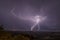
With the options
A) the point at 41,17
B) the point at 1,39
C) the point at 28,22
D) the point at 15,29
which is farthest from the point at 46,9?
the point at 1,39

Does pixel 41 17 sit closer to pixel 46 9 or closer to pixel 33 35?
pixel 46 9

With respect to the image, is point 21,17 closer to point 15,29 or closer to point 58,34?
point 15,29

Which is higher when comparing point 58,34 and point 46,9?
point 46,9

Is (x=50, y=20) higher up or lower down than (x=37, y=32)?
higher up

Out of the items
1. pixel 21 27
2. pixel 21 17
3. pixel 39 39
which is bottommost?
pixel 39 39

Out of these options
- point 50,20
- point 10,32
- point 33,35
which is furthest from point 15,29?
point 50,20

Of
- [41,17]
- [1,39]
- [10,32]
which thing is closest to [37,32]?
[41,17]

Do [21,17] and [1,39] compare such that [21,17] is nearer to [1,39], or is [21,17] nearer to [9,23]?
[9,23]
